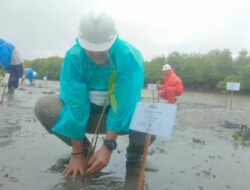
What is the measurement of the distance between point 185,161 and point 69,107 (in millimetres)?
1618

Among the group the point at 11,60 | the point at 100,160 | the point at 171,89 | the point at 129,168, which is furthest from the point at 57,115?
the point at 171,89

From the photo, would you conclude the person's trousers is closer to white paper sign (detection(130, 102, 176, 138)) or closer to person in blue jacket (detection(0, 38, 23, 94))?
white paper sign (detection(130, 102, 176, 138))

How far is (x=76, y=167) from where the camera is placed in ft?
11.7

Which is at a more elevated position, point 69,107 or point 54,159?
point 69,107

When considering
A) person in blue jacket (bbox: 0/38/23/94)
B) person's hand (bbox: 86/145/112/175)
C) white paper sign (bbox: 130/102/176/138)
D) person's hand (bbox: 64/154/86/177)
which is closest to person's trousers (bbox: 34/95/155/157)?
person's hand (bbox: 64/154/86/177)

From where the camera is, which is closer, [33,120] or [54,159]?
[54,159]

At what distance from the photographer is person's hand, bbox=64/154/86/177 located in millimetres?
3535

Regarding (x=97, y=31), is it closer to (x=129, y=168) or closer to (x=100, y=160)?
(x=100, y=160)

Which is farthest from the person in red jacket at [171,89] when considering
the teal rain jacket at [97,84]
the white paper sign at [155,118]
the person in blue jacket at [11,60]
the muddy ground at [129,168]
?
the white paper sign at [155,118]

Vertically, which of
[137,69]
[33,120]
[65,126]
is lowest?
[33,120]

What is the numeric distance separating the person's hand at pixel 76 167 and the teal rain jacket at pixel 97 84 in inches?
7.5

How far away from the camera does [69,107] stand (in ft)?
11.6

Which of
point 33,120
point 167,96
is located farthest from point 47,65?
point 33,120

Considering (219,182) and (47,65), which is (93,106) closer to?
(219,182)
